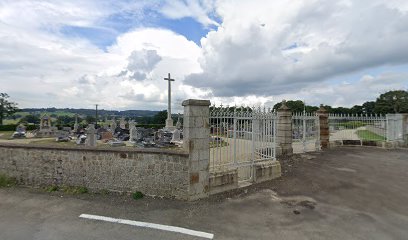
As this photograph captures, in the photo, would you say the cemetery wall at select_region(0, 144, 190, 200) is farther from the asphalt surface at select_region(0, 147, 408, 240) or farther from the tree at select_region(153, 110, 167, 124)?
the tree at select_region(153, 110, 167, 124)

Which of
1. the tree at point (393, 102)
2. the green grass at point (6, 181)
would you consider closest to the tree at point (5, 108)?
the green grass at point (6, 181)

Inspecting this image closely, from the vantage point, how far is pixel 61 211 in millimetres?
5559

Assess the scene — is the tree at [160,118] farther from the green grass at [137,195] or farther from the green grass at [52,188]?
the green grass at [137,195]

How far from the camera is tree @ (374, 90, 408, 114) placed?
4988 cm

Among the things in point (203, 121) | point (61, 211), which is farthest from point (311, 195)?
point (61, 211)

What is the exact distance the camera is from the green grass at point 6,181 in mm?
7554

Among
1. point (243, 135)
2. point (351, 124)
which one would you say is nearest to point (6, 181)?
point (243, 135)

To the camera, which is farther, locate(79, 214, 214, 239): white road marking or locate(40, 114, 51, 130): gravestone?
locate(40, 114, 51, 130): gravestone

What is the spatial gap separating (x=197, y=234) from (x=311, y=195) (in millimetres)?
3431

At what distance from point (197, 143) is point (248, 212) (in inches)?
74.1

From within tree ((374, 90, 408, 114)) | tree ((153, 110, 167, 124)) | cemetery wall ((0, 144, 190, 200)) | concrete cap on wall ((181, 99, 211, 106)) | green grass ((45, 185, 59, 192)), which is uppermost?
tree ((374, 90, 408, 114))

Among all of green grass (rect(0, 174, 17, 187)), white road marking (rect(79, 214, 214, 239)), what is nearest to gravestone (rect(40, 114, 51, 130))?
green grass (rect(0, 174, 17, 187))

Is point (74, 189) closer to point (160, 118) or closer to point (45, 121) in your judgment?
point (45, 121)

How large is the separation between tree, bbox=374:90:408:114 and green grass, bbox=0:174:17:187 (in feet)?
195
